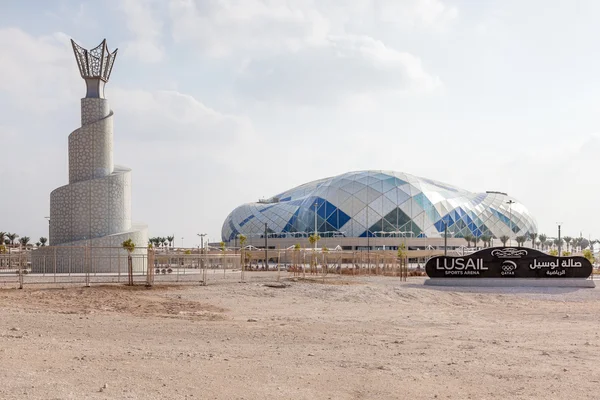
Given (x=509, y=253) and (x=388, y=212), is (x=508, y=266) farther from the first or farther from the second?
(x=388, y=212)

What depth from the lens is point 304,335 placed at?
1689 cm

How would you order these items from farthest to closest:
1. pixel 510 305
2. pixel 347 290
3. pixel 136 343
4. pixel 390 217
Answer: pixel 390 217 < pixel 347 290 < pixel 510 305 < pixel 136 343

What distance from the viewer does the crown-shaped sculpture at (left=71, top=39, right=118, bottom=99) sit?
177 feet

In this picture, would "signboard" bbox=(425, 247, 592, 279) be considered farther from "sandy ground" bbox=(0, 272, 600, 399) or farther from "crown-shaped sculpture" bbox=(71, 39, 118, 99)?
"crown-shaped sculpture" bbox=(71, 39, 118, 99)

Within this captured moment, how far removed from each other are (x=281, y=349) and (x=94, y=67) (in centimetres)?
4519

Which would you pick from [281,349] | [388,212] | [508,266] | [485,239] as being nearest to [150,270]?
[281,349]

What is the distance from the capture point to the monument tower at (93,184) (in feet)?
173

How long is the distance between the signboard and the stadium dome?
69800 millimetres

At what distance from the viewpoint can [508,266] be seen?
4147 cm

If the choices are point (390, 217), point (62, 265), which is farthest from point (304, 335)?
point (390, 217)

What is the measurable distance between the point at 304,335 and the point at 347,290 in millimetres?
14189

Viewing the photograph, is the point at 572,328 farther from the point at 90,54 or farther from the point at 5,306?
the point at 90,54

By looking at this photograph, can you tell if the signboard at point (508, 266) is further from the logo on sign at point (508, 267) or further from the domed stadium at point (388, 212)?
the domed stadium at point (388, 212)

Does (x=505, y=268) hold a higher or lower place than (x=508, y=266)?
lower
